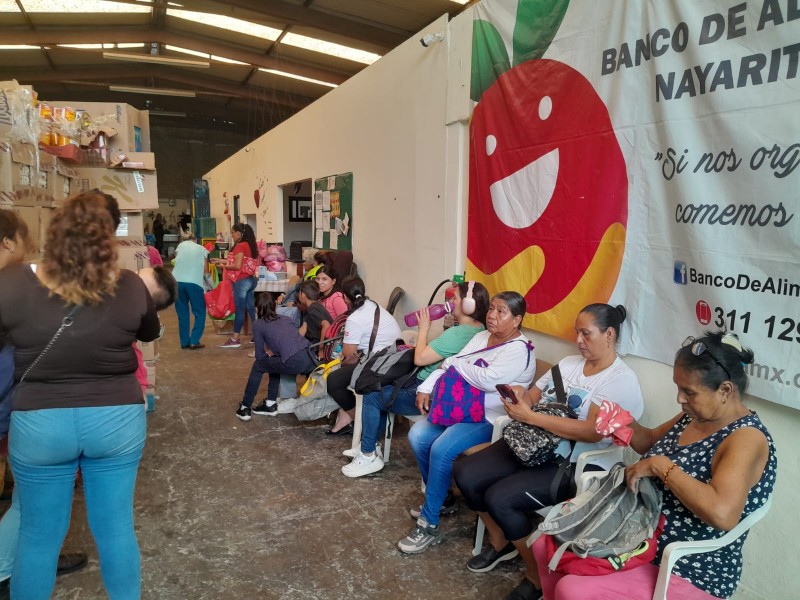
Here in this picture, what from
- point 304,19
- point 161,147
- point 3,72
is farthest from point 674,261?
point 161,147

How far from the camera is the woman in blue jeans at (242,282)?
648cm

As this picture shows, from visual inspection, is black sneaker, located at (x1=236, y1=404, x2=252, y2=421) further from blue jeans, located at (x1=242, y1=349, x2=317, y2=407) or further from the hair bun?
the hair bun

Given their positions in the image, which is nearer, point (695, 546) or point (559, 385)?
point (695, 546)

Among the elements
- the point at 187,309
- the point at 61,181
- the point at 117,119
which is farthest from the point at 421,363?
the point at 187,309

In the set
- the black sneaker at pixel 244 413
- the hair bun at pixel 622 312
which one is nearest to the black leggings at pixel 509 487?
the hair bun at pixel 622 312

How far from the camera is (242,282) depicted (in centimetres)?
661

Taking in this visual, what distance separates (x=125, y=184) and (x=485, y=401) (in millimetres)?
3242

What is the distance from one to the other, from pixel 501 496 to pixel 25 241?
205 centimetres

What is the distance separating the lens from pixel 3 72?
11.4 metres

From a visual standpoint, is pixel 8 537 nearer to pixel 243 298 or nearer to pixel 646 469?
pixel 646 469

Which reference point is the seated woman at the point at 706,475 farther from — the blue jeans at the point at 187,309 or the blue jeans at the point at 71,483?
the blue jeans at the point at 187,309

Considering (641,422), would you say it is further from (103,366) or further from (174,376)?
(174,376)

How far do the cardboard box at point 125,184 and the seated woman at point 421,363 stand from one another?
2440 mm

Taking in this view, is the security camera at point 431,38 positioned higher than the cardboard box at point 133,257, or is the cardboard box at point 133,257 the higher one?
the security camera at point 431,38
